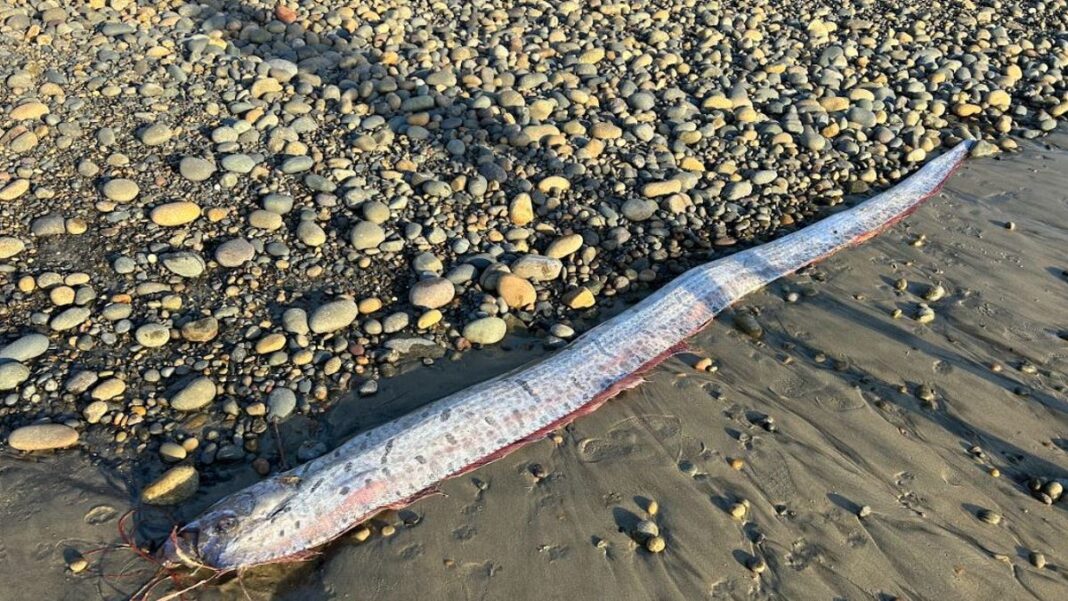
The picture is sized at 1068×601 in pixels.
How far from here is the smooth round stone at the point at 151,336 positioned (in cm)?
532

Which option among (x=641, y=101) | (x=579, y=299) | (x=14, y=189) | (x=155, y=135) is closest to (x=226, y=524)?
(x=579, y=299)

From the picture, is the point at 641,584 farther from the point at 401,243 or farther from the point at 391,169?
the point at 391,169

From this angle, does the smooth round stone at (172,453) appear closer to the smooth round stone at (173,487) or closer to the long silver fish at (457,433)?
the smooth round stone at (173,487)

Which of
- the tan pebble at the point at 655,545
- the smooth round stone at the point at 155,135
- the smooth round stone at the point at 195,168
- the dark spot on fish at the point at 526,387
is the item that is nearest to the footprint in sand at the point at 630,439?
the dark spot on fish at the point at 526,387

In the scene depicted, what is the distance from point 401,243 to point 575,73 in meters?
3.34

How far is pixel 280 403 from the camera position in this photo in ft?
16.6

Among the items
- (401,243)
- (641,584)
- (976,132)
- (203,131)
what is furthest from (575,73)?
(641,584)

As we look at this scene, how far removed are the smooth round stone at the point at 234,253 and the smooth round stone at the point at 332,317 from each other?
0.83m

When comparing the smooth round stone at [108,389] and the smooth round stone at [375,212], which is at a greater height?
the smooth round stone at [375,212]

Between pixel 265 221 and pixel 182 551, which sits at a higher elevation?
pixel 265 221

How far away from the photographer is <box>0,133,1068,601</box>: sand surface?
422 centimetres

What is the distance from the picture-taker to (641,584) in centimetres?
Result: 421

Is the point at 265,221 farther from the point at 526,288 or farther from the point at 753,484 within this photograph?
the point at 753,484

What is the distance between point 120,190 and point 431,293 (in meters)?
2.81
